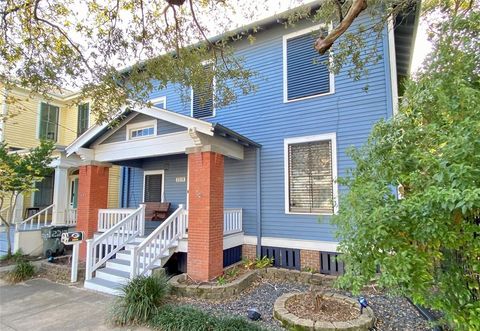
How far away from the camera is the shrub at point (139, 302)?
466cm

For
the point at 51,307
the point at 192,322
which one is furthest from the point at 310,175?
the point at 51,307

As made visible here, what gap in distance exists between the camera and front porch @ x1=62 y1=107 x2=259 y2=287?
251 inches

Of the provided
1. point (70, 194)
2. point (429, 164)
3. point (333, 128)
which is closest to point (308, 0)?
point (333, 128)

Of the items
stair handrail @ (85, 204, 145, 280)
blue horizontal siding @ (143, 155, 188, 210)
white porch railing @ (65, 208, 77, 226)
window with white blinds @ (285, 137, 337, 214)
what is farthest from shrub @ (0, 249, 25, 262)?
Result: window with white blinds @ (285, 137, 337, 214)

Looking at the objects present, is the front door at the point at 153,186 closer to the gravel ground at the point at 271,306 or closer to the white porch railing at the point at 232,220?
the white porch railing at the point at 232,220

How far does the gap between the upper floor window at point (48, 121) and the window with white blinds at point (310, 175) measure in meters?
12.3

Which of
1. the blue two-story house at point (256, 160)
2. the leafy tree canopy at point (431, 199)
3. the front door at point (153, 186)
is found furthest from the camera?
the front door at point (153, 186)

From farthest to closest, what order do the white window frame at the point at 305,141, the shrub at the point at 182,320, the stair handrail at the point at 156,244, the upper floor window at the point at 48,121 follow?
the upper floor window at the point at 48,121, the white window frame at the point at 305,141, the stair handrail at the point at 156,244, the shrub at the point at 182,320

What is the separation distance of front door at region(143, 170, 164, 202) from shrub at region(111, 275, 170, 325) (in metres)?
5.13

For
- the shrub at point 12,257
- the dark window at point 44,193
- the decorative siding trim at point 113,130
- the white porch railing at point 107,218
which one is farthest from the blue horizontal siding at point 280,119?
the dark window at point 44,193

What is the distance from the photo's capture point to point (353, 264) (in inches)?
105

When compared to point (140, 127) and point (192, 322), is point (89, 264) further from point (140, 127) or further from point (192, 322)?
point (192, 322)

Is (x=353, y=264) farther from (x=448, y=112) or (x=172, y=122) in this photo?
(x=172, y=122)

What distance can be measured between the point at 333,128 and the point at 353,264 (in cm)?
516
